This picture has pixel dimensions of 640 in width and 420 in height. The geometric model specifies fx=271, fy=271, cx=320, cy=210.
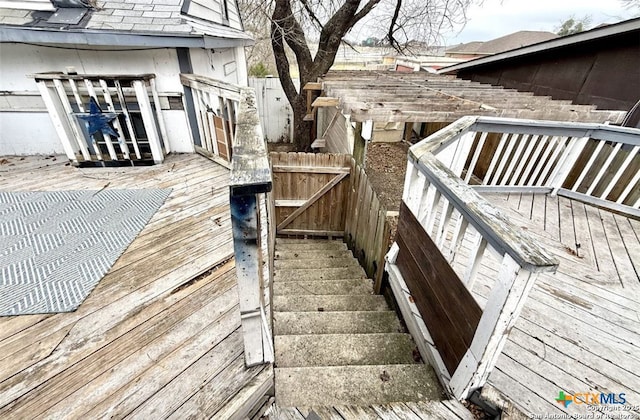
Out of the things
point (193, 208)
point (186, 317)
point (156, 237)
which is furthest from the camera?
point (193, 208)

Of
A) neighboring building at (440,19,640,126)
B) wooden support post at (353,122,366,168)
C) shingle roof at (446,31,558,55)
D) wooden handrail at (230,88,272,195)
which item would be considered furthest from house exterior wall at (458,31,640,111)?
shingle roof at (446,31,558,55)

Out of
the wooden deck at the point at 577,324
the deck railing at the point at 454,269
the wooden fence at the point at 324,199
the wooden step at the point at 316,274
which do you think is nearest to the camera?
the deck railing at the point at 454,269

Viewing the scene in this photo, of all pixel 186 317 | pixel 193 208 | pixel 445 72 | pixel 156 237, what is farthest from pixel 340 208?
pixel 445 72

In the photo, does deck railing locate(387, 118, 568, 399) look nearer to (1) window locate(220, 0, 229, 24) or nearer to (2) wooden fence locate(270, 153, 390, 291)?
(2) wooden fence locate(270, 153, 390, 291)

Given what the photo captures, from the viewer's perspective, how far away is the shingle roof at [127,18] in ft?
10.2

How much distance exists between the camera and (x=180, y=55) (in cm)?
358

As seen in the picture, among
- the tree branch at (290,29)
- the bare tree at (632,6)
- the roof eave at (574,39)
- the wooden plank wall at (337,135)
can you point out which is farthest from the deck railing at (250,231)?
the bare tree at (632,6)

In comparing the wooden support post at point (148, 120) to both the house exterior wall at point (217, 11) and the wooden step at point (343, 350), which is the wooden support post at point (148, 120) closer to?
the house exterior wall at point (217, 11)

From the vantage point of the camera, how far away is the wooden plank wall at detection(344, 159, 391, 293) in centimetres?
304

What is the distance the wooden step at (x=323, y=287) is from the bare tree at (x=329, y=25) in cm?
575

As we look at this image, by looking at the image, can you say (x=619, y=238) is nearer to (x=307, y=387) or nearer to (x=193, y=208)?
(x=307, y=387)

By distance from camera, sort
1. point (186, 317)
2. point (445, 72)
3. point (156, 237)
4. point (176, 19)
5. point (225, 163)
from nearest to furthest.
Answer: point (186, 317) → point (156, 237) → point (176, 19) → point (225, 163) → point (445, 72)

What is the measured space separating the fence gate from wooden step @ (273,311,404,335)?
252cm

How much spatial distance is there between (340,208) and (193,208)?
2.62 m
